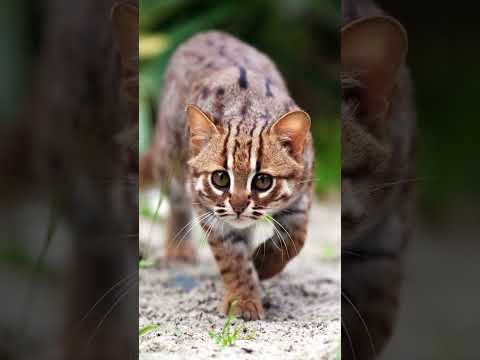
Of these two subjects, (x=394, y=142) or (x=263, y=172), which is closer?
(x=394, y=142)

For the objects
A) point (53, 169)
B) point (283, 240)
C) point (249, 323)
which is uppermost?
point (53, 169)

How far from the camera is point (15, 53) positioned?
1.60 metres

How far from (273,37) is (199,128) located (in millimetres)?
2659

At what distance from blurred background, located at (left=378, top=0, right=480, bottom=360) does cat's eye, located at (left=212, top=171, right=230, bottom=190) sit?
2.21ft

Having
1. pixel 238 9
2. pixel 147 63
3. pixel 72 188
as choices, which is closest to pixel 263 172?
pixel 72 188

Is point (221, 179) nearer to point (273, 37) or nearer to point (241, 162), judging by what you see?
point (241, 162)

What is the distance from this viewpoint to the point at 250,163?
195cm

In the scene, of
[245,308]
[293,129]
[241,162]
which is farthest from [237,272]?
[293,129]

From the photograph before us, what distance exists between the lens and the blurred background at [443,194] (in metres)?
1.53

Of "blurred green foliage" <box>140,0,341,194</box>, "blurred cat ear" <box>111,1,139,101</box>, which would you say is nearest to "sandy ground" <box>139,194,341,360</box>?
"blurred cat ear" <box>111,1,139,101</box>

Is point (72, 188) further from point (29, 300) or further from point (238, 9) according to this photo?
point (238, 9)

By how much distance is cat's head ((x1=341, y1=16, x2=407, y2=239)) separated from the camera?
154 centimetres

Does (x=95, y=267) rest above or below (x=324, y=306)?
above

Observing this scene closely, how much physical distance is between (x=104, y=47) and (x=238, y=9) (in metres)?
2.68
